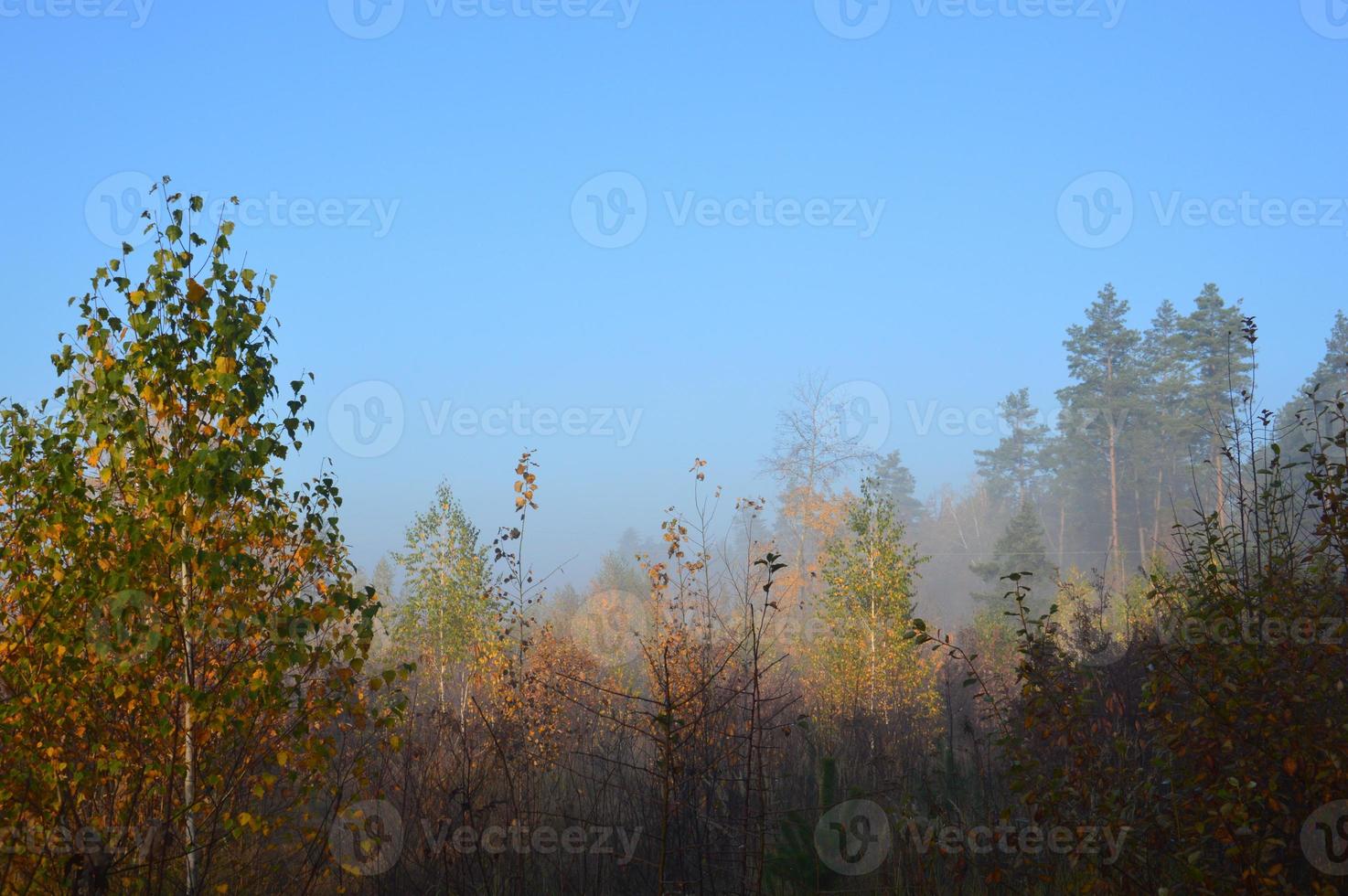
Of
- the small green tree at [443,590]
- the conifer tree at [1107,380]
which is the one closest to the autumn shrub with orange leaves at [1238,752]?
the small green tree at [443,590]

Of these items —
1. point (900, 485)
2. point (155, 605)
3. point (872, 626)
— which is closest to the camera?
point (155, 605)

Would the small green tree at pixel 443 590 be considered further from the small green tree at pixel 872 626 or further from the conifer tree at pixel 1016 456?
the conifer tree at pixel 1016 456

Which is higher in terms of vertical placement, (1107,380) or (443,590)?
(1107,380)

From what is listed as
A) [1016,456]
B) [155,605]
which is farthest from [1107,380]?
[155,605]

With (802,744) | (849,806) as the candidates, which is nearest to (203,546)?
(849,806)

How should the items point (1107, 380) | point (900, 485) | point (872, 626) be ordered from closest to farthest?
point (872, 626) < point (1107, 380) < point (900, 485)

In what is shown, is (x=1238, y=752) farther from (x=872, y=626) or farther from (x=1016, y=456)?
(x=1016, y=456)

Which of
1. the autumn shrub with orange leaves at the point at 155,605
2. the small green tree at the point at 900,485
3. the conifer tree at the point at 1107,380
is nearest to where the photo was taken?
the autumn shrub with orange leaves at the point at 155,605

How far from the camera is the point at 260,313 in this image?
5.29 metres

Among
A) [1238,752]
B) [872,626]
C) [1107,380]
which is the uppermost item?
[1107,380]

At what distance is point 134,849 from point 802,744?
36.7 feet

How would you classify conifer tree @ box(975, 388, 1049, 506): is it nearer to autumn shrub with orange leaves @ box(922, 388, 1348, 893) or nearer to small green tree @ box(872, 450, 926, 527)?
small green tree @ box(872, 450, 926, 527)

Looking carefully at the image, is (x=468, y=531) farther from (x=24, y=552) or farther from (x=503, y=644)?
(x=24, y=552)

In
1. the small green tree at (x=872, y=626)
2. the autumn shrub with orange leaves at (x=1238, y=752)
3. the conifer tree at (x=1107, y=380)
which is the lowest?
the autumn shrub with orange leaves at (x=1238, y=752)
